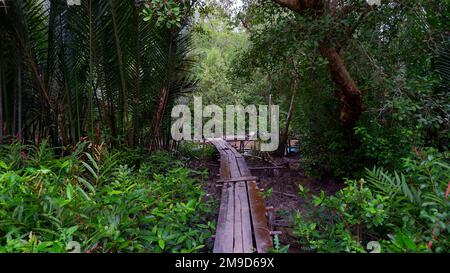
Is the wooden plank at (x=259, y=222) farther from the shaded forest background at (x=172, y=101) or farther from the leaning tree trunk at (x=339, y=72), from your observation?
the leaning tree trunk at (x=339, y=72)

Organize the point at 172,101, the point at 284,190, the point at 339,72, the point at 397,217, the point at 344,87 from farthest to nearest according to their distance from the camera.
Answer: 1. the point at 284,190
2. the point at 172,101
3. the point at 344,87
4. the point at 339,72
5. the point at 397,217

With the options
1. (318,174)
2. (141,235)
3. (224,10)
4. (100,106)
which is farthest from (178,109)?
(141,235)

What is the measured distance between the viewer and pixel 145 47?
4422 mm

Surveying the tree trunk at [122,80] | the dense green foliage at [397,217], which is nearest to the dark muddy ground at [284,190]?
the dense green foliage at [397,217]

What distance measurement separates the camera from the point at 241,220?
9.97 feet

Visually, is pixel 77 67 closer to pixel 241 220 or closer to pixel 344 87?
pixel 241 220

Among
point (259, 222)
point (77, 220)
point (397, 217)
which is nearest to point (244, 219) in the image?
point (259, 222)

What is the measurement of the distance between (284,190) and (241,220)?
113 inches

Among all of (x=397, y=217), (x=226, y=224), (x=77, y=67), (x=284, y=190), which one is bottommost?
(x=284, y=190)

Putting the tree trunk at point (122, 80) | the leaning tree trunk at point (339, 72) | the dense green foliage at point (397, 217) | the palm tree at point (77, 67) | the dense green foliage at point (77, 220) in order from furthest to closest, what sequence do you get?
the leaning tree trunk at point (339, 72)
the tree trunk at point (122, 80)
the palm tree at point (77, 67)
the dense green foliage at point (397, 217)
the dense green foliage at point (77, 220)

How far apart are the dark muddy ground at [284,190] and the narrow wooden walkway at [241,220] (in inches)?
9.0

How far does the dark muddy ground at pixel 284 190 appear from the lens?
3291 mm

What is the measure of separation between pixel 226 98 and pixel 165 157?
9.21 meters
